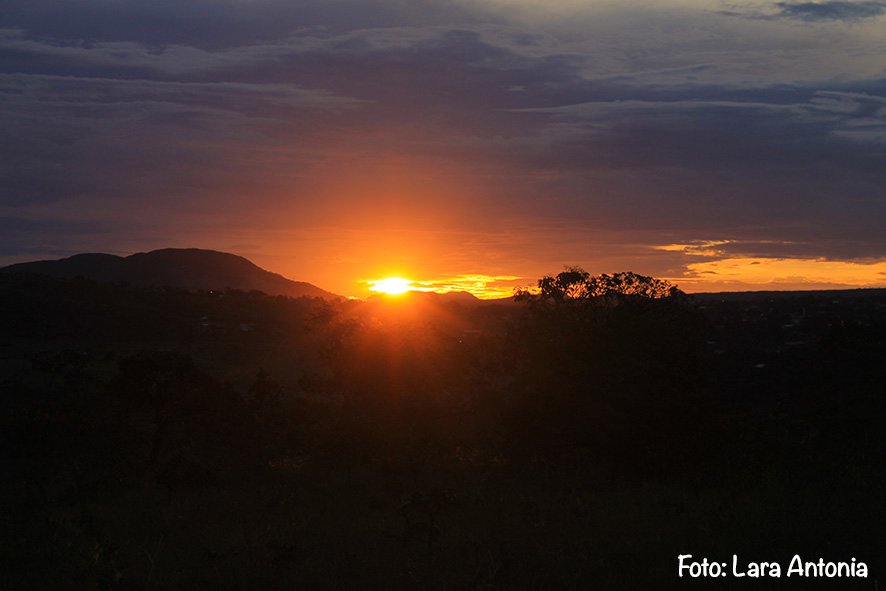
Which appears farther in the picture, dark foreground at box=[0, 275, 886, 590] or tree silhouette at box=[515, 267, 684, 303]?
tree silhouette at box=[515, 267, 684, 303]

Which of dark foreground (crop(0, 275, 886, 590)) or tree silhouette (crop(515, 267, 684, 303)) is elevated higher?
tree silhouette (crop(515, 267, 684, 303))

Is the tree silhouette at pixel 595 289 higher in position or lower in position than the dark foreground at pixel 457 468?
higher

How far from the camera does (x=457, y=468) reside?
22.0 metres

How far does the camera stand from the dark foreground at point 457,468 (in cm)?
1172

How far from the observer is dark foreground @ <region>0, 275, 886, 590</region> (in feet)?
38.4

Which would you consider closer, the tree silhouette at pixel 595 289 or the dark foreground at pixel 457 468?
the dark foreground at pixel 457 468

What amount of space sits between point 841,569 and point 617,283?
50.8 feet

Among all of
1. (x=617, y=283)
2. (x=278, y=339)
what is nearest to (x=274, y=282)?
(x=278, y=339)

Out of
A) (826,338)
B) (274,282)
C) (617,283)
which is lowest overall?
(826,338)

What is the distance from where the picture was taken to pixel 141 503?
17312 mm

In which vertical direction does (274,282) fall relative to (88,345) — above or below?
above

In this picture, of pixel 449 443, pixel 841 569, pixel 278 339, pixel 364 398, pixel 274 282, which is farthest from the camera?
pixel 274 282

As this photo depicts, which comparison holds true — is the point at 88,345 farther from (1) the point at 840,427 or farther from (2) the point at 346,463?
(1) the point at 840,427

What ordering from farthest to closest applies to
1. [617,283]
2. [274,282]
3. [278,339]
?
[274,282] → [278,339] → [617,283]
